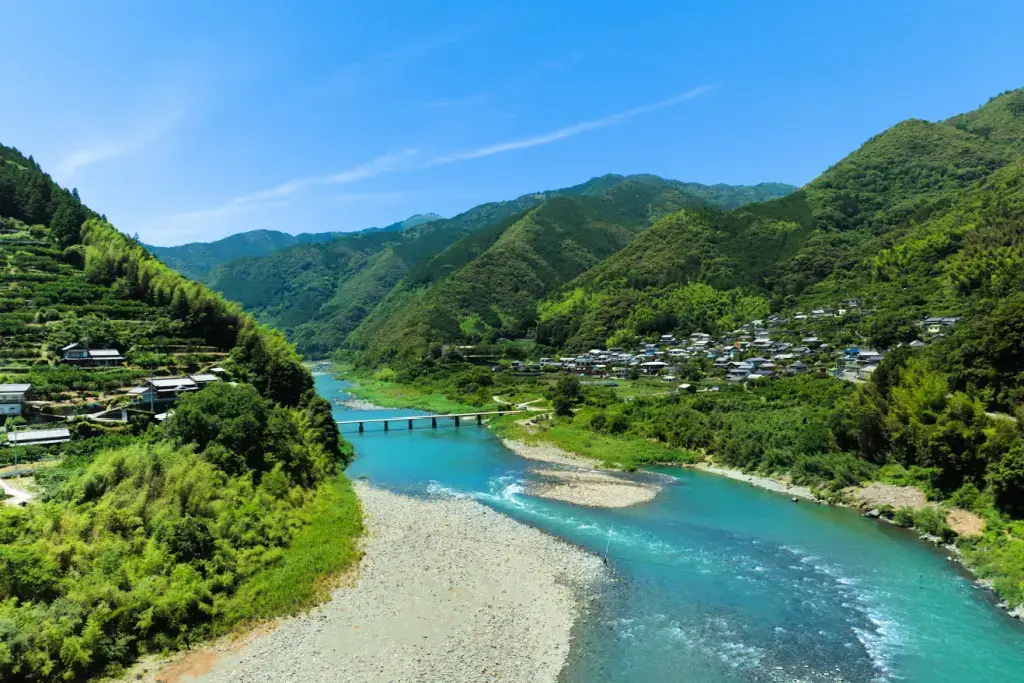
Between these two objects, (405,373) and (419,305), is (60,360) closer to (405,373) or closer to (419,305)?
(405,373)

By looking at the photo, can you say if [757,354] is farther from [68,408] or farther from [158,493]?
[68,408]

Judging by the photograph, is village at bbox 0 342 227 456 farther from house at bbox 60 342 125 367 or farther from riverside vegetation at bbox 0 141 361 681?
house at bbox 60 342 125 367

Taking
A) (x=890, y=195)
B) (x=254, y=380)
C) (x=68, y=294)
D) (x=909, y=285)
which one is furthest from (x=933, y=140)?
(x=68, y=294)

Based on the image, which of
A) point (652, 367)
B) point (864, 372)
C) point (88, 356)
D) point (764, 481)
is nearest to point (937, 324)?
point (864, 372)

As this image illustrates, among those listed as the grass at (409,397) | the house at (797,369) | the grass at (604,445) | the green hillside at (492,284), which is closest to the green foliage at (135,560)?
the grass at (604,445)

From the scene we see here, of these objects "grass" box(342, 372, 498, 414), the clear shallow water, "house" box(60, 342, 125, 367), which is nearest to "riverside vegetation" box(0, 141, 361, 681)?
"house" box(60, 342, 125, 367)

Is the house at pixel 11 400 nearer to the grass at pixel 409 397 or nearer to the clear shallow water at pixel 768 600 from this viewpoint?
the clear shallow water at pixel 768 600
